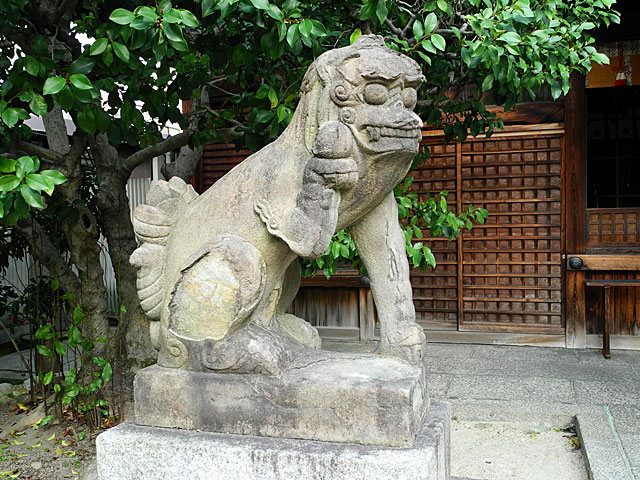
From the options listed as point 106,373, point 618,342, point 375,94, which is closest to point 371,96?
point 375,94

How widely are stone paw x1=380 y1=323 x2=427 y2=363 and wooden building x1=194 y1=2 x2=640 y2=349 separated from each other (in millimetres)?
4537

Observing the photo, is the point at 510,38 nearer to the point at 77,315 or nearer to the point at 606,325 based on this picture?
the point at 77,315

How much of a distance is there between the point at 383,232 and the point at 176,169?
3238 millimetres

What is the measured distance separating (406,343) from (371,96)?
0.95 meters

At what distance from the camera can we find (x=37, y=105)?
2.47 meters

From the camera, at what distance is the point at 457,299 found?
694cm

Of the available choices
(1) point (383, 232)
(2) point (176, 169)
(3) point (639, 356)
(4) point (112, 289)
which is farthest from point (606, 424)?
(4) point (112, 289)

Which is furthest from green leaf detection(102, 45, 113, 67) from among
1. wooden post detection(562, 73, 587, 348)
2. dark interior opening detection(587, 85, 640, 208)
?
dark interior opening detection(587, 85, 640, 208)

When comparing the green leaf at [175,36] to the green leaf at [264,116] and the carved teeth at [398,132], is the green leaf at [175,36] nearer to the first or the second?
the carved teeth at [398,132]

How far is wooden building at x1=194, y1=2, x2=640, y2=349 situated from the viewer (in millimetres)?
6371

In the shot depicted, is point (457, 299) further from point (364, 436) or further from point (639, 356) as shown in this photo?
point (364, 436)

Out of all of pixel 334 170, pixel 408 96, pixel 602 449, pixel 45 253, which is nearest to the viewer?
pixel 334 170

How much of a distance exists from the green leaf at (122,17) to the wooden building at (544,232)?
4.85 m

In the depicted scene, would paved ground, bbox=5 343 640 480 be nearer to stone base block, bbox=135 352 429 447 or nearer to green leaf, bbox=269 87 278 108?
stone base block, bbox=135 352 429 447
